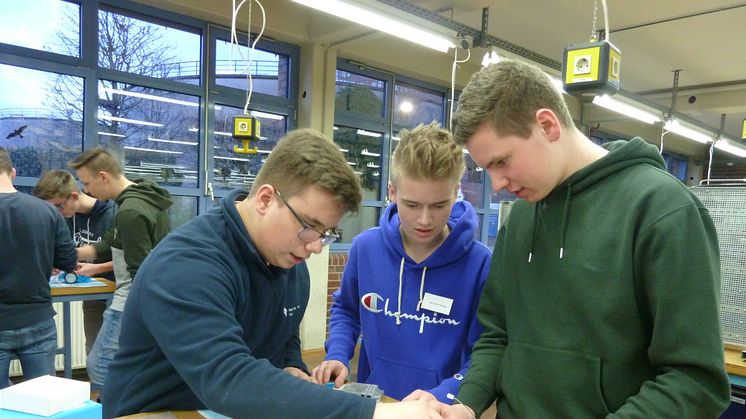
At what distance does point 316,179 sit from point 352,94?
4.03m

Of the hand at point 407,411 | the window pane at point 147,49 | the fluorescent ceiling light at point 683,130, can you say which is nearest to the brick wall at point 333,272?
the window pane at point 147,49

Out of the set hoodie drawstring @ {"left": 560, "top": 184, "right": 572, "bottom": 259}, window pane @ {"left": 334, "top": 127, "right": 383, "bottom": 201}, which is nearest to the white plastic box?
hoodie drawstring @ {"left": 560, "top": 184, "right": 572, "bottom": 259}

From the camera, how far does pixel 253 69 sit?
441 cm

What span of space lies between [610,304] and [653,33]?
461 cm

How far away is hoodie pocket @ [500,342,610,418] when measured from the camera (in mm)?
905

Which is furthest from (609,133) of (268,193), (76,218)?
(268,193)

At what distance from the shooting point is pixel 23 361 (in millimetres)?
2398

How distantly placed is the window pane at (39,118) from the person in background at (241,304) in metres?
3.00

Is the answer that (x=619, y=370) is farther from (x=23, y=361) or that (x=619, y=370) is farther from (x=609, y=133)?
(x=609, y=133)

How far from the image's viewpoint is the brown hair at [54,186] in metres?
3.04

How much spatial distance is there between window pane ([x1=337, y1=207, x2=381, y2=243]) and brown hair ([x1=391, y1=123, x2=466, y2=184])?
3502 mm

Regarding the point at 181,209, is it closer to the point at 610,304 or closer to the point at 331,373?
the point at 331,373

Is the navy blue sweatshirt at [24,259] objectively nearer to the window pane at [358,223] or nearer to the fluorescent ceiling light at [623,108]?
the window pane at [358,223]

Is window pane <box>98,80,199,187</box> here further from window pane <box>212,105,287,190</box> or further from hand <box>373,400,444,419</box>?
hand <box>373,400,444,419</box>
